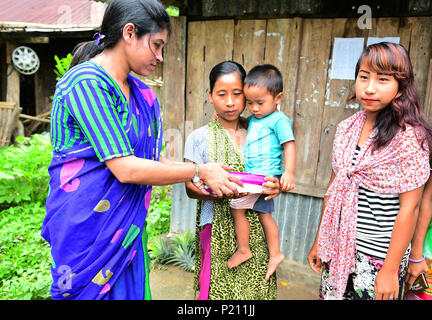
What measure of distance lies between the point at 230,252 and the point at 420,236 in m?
1.10

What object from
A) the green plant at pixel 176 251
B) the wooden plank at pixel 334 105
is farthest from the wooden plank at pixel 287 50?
the green plant at pixel 176 251

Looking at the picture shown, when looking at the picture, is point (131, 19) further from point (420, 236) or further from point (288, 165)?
point (420, 236)

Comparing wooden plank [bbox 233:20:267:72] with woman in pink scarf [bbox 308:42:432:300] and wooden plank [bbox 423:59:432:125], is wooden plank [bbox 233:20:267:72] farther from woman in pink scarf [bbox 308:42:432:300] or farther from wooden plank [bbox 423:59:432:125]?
woman in pink scarf [bbox 308:42:432:300]

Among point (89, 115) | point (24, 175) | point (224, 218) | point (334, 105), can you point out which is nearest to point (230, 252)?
point (224, 218)

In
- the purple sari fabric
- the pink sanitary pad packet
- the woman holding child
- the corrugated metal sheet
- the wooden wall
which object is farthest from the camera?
the corrugated metal sheet

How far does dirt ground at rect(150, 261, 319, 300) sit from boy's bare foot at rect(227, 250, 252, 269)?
131cm

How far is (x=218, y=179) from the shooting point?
1777 mm

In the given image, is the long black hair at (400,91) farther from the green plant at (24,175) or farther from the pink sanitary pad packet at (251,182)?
the green plant at (24,175)

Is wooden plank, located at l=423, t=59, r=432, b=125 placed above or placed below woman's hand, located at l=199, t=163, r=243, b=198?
above

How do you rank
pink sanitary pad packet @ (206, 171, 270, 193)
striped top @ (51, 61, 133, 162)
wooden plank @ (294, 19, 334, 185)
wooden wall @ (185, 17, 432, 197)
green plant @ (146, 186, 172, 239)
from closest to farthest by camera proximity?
striped top @ (51, 61, 133, 162)
pink sanitary pad packet @ (206, 171, 270, 193)
wooden wall @ (185, 17, 432, 197)
wooden plank @ (294, 19, 334, 185)
green plant @ (146, 186, 172, 239)

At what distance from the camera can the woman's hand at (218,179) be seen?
175cm

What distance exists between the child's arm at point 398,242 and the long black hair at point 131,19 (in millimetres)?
1440

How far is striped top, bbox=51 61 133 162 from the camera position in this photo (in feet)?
4.58

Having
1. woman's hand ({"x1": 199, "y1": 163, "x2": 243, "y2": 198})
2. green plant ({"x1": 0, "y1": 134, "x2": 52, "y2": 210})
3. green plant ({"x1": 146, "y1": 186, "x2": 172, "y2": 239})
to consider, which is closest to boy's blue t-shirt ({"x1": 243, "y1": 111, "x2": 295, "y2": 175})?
woman's hand ({"x1": 199, "y1": 163, "x2": 243, "y2": 198})
